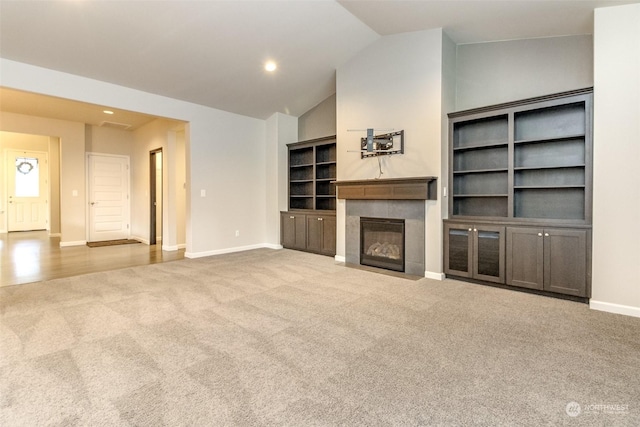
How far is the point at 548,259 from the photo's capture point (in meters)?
3.45

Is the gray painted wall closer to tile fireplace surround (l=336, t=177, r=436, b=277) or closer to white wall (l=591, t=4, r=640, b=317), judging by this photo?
tile fireplace surround (l=336, t=177, r=436, b=277)

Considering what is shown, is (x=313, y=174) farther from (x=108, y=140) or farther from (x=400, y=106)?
(x=108, y=140)

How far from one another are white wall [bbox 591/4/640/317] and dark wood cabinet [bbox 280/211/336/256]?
3.63m

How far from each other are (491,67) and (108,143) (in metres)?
8.33

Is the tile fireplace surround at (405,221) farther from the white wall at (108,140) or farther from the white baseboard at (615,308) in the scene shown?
the white wall at (108,140)

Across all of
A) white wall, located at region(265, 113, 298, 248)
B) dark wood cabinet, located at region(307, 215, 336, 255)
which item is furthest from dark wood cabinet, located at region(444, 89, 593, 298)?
white wall, located at region(265, 113, 298, 248)

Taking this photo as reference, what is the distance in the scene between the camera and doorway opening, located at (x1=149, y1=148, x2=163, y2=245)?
735 cm

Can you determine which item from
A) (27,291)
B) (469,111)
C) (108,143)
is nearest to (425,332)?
(469,111)

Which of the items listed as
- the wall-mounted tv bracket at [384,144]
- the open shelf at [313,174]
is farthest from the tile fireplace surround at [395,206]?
the open shelf at [313,174]

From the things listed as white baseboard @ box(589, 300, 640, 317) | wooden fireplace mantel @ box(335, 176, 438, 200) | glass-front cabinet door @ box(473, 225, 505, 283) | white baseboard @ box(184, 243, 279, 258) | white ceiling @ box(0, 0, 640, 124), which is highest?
white ceiling @ box(0, 0, 640, 124)

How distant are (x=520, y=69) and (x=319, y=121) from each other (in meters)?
3.47

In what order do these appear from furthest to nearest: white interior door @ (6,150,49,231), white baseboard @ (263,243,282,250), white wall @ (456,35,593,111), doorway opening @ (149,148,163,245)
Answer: white interior door @ (6,150,49,231) → doorway opening @ (149,148,163,245) → white baseboard @ (263,243,282,250) → white wall @ (456,35,593,111)

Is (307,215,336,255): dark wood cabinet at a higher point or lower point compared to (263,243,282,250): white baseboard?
higher

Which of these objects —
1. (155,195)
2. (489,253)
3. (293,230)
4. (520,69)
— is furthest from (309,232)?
(520,69)
